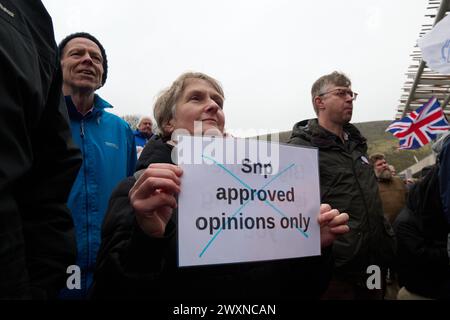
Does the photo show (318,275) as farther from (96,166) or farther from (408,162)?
(408,162)

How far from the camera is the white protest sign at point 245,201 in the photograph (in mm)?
1207

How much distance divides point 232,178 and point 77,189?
115 cm

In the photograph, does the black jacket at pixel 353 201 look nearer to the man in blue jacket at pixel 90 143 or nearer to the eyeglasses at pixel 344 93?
the eyeglasses at pixel 344 93

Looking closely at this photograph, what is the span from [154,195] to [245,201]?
36cm

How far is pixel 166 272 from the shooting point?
1.31 meters

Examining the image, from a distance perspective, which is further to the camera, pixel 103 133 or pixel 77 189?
pixel 103 133

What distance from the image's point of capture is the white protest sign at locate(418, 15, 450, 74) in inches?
122

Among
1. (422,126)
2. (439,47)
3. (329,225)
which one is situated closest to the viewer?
(329,225)

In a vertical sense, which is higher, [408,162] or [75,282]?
[408,162]

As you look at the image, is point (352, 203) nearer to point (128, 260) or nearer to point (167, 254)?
point (167, 254)

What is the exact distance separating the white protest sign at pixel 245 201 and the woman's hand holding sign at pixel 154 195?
0.05m

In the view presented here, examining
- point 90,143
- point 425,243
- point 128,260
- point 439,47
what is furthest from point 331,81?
point 128,260

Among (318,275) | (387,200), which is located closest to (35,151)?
(318,275)
